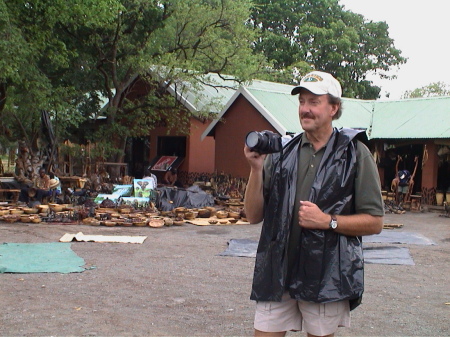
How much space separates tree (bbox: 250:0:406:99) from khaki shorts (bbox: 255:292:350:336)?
33.4 metres

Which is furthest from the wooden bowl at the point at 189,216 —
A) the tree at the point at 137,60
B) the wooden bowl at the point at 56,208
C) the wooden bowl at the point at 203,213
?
the tree at the point at 137,60

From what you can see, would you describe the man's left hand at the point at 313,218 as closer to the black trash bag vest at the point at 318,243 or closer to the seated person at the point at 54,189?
the black trash bag vest at the point at 318,243

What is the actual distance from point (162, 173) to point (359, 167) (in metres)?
21.4

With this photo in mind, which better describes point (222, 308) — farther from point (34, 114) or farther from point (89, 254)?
point (34, 114)

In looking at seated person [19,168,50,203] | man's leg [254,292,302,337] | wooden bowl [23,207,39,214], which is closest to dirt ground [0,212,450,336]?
man's leg [254,292,302,337]

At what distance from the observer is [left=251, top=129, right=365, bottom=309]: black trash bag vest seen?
2.78 meters

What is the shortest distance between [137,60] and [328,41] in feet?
60.2

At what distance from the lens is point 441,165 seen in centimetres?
2080

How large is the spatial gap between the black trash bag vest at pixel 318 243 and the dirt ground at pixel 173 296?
2724 millimetres

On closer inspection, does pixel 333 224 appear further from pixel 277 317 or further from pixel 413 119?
pixel 413 119

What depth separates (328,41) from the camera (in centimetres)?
3606

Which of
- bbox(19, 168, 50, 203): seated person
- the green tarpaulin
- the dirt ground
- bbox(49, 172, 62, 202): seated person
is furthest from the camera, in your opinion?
bbox(49, 172, 62, 202): seated person

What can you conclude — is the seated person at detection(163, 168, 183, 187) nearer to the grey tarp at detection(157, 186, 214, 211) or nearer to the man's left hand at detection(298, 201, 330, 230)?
the grey tarp at detection(157, 186, 214, 211)

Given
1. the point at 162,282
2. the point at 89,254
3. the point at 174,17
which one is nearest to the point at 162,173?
the point at 174,17
